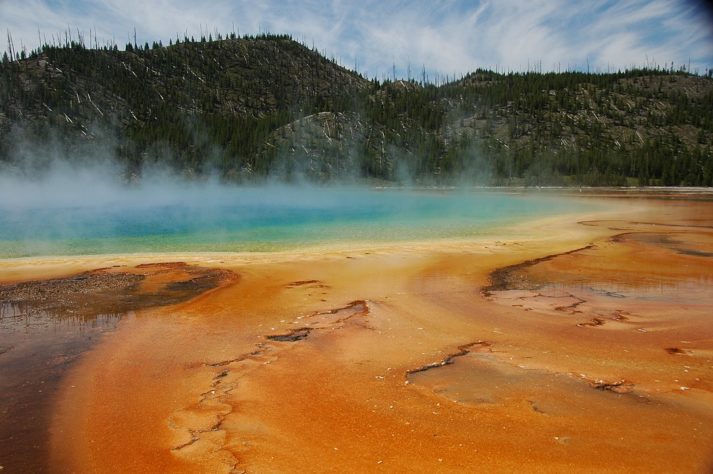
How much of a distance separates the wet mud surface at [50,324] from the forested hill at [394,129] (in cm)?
7960

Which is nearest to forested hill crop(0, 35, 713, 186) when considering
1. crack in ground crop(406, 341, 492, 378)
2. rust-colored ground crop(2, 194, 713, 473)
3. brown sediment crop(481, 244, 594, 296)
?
brown sediment crop(481, 244, 594, 296)

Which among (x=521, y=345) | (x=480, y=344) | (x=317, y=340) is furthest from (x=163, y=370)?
(x=521, y=345)

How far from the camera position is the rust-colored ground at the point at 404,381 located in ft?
14.5

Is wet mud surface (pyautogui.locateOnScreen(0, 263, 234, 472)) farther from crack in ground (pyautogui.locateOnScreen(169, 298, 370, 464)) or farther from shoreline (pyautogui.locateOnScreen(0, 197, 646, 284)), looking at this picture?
crack in ground (pyautogui.locateOnScreen(169, 298, 370, 464))

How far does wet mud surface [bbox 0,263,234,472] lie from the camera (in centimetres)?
488

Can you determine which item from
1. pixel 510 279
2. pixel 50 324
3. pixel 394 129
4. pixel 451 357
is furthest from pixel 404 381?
pixel 394 129

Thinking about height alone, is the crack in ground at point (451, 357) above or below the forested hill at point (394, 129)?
below

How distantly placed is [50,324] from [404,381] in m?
6.47

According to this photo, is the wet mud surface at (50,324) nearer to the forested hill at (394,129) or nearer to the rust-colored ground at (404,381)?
the rust-colored ground at (404,381)

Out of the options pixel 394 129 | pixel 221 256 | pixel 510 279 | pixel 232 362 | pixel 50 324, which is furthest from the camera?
pixel 394 129

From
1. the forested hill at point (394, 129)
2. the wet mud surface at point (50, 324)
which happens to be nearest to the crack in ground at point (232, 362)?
the wet mud surface at point (50, 324)

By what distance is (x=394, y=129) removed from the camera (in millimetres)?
111812

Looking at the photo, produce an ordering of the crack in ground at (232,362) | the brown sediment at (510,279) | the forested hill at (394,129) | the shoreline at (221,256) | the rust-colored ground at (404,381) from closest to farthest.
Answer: the rust-colored ground at (404,381)
the crack in ground at (232,362)
the brown sediment at (510,279)
the shoreline at (221,256)
the forested hill at (394,129)

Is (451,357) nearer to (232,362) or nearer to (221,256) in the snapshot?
(232,362)
